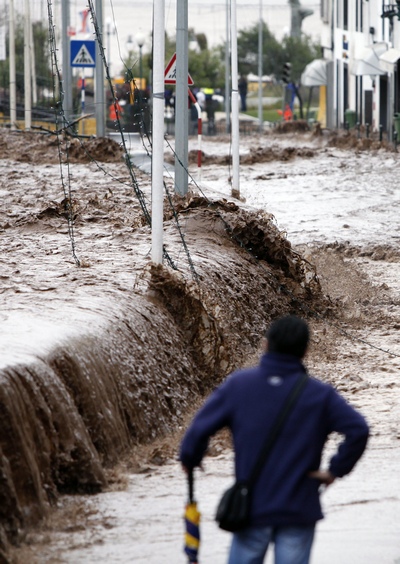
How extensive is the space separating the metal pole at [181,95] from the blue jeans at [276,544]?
11061 millimetres

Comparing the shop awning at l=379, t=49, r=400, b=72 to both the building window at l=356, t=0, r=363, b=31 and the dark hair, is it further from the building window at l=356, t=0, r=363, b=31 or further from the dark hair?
the dark hair

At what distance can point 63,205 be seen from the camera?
15.7 meters

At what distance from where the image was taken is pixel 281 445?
4.64 m

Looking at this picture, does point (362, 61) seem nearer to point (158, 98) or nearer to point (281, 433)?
point (158, 98)

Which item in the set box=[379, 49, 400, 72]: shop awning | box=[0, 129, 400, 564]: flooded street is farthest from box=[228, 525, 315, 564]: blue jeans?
box=[379, 49, 400, 72]: shop awning

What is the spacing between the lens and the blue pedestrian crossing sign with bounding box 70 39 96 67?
29.9 metres

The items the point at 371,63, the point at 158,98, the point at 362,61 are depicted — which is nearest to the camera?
the point at 158,98

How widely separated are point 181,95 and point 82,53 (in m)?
14.8

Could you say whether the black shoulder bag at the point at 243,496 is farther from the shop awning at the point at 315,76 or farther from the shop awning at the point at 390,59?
the shop awning at the point at 315,76

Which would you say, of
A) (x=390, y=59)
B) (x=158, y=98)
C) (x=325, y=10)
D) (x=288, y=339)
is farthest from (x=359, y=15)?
(x=288, y=339)

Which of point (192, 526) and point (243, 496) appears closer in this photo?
point (243, 496)

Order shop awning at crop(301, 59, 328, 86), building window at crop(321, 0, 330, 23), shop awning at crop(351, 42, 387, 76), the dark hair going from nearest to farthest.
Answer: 1. the dark hair
2. shop awning at crop(351, 42, 387, 76)
3. shop awning at crop(301, 59, 328, 86)
4. building window at crop(321, 0, 330, 23)

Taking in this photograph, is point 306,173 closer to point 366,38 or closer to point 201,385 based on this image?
point 201,385

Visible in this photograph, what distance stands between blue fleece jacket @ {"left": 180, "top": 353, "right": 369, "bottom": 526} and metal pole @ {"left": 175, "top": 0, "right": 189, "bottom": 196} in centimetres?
1091
